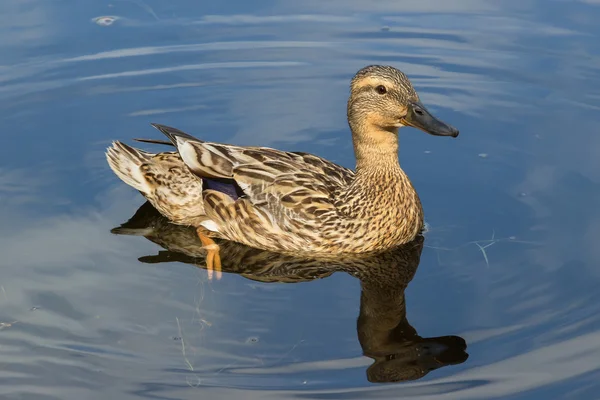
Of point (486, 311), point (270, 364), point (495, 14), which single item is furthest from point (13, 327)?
point (495, 14)

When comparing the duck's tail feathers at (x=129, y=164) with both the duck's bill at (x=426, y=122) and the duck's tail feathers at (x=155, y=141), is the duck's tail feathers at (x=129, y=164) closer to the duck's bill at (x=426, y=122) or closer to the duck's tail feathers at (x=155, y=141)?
the duck's tail feathers at (x=155, y=141)

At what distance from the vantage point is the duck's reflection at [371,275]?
716 cm

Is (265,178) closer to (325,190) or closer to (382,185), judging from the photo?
(325,190)

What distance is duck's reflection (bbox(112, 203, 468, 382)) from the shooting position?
716cm

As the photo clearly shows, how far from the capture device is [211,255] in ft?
29.1

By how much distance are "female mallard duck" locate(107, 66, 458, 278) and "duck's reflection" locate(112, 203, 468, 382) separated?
12 centimetres

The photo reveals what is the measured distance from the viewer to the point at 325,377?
22.6ft

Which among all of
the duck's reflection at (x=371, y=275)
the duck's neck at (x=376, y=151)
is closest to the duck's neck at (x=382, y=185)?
the duck's neck at (x=376, y=151)

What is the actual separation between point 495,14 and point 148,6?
428cm

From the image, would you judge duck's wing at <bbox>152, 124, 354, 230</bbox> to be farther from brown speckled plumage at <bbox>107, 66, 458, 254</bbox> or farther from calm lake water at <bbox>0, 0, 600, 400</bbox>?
calm lake water at <bbox>0, 0, 600, 400</bbox>

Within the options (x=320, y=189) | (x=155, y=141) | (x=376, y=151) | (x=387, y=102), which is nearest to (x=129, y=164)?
(x=155, y=141)

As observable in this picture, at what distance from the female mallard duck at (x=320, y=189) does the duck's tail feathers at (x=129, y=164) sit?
0.27 metres

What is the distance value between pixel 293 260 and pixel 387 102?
1.54m

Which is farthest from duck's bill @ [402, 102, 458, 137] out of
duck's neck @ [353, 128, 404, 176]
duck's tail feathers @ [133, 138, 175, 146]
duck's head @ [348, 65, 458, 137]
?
duck's tail feathers @ [133, 138, 175, 146]
